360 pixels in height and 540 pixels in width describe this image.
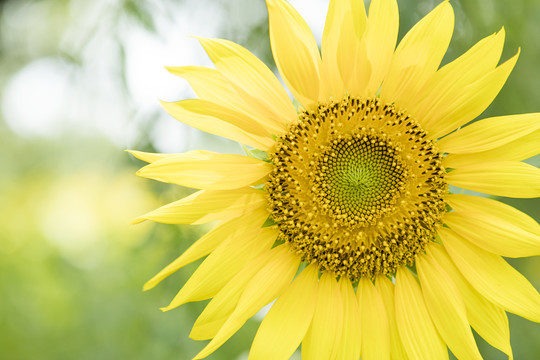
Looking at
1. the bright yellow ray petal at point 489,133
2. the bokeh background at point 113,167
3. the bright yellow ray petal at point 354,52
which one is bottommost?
the bokeh background at point 113,167

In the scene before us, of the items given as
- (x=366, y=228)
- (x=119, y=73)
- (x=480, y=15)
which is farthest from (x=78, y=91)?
(x=480, y=15)

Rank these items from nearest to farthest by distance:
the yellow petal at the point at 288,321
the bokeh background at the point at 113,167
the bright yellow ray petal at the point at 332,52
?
1. the bright yellow ray petal at the point at 332,52
2. the yellow petal at the point at 288,321
3. the bokeh background at the point at 113,167

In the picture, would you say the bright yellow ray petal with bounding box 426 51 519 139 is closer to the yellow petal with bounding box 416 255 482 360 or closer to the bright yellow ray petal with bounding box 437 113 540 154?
the bright yellow ray petal with bounding box 437 113 540 154

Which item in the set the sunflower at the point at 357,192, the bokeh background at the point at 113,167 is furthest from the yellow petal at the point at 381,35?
the bokeh background at the point at 113,167

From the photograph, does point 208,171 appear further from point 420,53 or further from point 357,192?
point 420,53

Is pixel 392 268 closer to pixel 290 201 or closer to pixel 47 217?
pixel 290 201

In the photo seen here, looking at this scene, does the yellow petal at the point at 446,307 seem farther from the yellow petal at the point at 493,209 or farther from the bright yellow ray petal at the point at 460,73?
the bright yellow ray petal at the point at 460,73
